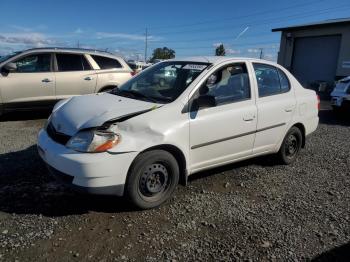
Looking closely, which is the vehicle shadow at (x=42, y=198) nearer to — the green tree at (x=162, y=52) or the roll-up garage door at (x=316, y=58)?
the roll-up garage door at (x=316, y=58)

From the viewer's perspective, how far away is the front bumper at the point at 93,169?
3.59m

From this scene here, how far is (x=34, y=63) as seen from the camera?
8.42 meters

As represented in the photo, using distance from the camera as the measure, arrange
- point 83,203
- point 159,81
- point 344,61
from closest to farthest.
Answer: point 83,203 < point 159,81 < point 344,61

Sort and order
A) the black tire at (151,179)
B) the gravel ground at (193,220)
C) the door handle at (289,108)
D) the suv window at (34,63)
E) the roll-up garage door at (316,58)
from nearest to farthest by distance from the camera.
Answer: the gravel ground at (193,220) → the black tire at (151,179) → the door handle at (289,108) → the suv window at (34,63) → the roll-up garage door at (316,58)

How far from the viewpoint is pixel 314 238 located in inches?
143

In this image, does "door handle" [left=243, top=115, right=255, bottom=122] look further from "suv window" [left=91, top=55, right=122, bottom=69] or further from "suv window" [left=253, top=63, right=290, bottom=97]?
"suv window" [left=91, top=55, right=122, bottom=69]

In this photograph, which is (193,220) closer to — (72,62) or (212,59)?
(212,59)

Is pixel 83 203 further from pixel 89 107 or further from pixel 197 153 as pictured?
pixel 197 153

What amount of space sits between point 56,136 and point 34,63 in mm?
5069

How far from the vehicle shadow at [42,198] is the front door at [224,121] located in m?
1.13

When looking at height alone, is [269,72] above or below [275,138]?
above

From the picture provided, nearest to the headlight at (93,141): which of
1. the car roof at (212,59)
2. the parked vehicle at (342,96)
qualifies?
the car roof at (212,59)

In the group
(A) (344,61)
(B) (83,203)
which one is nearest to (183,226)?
(B) (83,203)

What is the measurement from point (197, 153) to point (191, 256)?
140 cm
